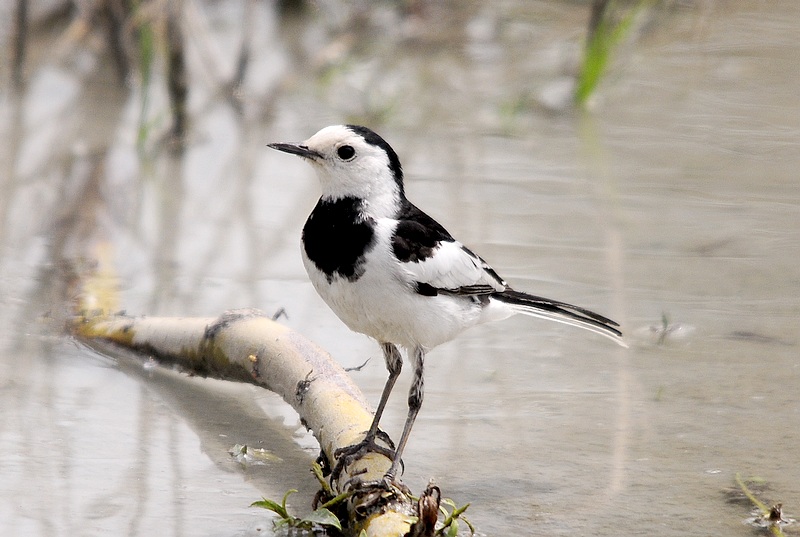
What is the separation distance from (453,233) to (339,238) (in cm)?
248

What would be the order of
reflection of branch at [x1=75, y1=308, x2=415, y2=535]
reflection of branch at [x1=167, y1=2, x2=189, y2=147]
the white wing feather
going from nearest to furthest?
reflection of branch at [x1=75, y1=308, x2=415, y2=535], the white wing feather, reflection of branch at [x1=167, y1=2, x2=189, y2=147]

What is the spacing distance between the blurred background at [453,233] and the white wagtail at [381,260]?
52 cm

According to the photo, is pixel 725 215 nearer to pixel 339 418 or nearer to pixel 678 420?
pixel 678 420

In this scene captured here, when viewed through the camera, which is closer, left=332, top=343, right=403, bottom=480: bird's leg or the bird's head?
left=332, top=343, right=403, bottom=480: bird's leg

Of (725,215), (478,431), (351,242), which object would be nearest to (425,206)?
(725,215)

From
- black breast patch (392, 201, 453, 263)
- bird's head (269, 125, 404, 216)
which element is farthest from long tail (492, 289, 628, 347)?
bird's head (269, 125, 404, 216)

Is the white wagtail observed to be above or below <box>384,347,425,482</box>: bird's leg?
above

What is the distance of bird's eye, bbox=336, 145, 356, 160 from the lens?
3.81 m

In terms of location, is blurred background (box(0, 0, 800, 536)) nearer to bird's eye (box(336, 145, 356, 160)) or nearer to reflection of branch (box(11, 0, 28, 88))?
reflection of branch (box(11, 0, 28, 88))

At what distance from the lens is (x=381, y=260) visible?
360 cm

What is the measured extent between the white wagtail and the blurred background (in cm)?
52

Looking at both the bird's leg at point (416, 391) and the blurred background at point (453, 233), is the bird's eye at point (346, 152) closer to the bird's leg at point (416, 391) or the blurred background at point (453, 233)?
the bird's leg at point (416, 391)

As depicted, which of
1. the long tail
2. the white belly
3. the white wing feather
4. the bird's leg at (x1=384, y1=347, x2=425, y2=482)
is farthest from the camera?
the long tail

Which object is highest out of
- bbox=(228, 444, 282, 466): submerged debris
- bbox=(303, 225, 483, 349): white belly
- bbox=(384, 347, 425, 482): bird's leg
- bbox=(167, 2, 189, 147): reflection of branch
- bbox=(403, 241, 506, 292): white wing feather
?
bbox=(167, 2, 189, 147): reflection of branch
